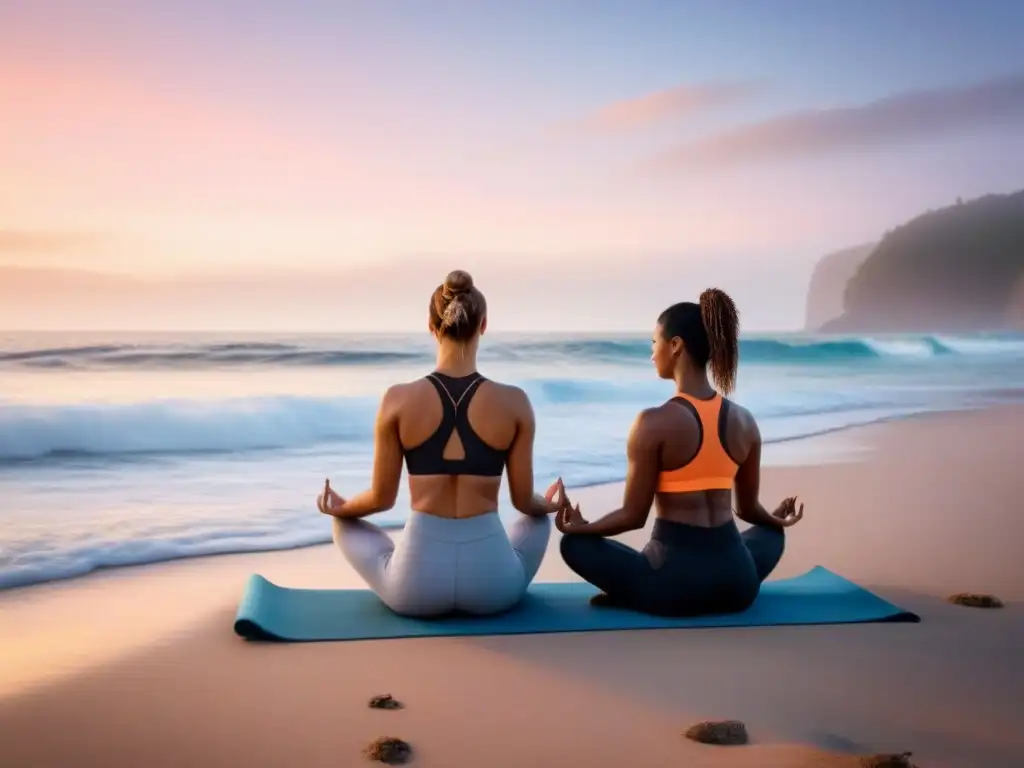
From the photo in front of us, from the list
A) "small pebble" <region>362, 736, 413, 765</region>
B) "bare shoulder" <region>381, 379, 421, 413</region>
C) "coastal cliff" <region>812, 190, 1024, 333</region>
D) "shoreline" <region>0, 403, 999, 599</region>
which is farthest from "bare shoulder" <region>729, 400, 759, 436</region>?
"coastal cliff" <region>812, 190, 1024, 333</region>

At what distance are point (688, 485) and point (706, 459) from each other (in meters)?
0.13

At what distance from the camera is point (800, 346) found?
37.9 m

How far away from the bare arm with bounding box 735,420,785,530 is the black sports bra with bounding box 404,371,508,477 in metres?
1.03

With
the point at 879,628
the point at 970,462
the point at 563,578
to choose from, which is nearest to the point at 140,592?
the point at 563,578

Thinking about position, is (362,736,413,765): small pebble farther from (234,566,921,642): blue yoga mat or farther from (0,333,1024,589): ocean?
(0,333,1024,589): ocean

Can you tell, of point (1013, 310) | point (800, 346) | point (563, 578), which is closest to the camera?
point (563, 578)

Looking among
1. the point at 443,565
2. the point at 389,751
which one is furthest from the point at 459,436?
the point at 389,751

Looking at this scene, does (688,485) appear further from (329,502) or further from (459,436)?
(329,502)

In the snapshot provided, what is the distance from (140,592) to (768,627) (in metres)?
2.83

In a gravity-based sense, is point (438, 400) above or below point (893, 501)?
above

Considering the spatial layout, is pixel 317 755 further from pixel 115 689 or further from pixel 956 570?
pixel 956 570

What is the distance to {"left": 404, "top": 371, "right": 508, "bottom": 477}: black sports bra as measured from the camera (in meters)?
3.76

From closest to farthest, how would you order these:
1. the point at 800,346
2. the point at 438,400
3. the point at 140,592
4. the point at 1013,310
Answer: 1. the point at 438,400
2. the point at 140,592
3. the point at 800,346
4. the point at 1013,310

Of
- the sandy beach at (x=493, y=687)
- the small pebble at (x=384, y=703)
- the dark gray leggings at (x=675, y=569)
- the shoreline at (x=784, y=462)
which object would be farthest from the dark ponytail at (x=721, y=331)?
the shoreline at (x=784, y=462)
